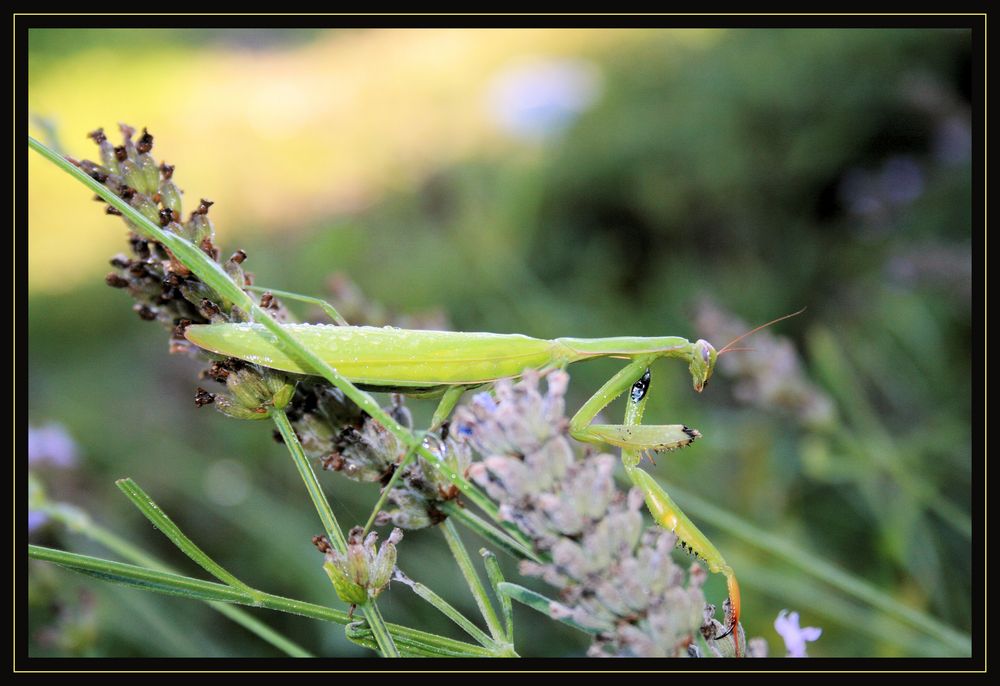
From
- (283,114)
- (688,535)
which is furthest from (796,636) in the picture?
(283,114)

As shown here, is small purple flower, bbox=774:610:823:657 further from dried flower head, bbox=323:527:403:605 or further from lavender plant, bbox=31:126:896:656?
dried flower head, bbox=323:527:403:605

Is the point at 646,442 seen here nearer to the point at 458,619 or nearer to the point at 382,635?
the point at 458,619

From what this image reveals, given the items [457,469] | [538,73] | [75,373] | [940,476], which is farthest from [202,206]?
[538,73]

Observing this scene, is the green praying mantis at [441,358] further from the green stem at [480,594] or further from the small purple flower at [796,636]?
the green stem at [480,594]

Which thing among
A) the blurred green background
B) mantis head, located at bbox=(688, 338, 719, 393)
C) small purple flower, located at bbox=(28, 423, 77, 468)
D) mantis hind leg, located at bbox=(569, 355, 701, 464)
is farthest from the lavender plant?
small purple flower, located at bbox=(28, 423, 77, 468)

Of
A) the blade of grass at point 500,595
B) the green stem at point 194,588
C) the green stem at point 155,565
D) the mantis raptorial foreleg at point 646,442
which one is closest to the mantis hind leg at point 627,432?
the mantis raptorial foreleg at point 646,442
